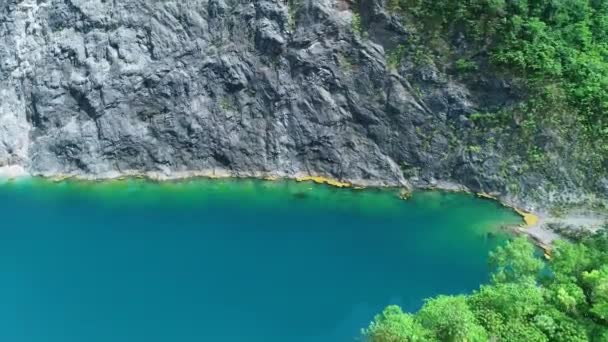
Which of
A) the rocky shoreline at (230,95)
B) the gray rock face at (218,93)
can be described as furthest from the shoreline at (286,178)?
the gray rock face at (218,93)

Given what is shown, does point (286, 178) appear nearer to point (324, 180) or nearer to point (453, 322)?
point (324, 180)

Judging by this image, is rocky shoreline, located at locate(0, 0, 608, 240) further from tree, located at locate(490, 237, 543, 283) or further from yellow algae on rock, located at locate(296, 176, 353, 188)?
tree, located at locate(490, 237, 543, 283)

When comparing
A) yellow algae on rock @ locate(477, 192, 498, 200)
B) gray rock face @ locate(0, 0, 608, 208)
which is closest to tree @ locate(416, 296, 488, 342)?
yellow algae on rock @ locate(477, 192, 498, 200)

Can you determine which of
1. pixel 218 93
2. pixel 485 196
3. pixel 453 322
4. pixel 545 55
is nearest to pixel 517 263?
pixel 453 322

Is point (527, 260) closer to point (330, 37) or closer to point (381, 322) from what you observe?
point (381, 322)

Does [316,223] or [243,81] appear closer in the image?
[316,223]

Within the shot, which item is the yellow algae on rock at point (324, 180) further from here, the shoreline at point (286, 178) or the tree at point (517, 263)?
the tree at point (517, 263)

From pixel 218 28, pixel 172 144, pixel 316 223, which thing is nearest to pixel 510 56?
pixel 316 223
